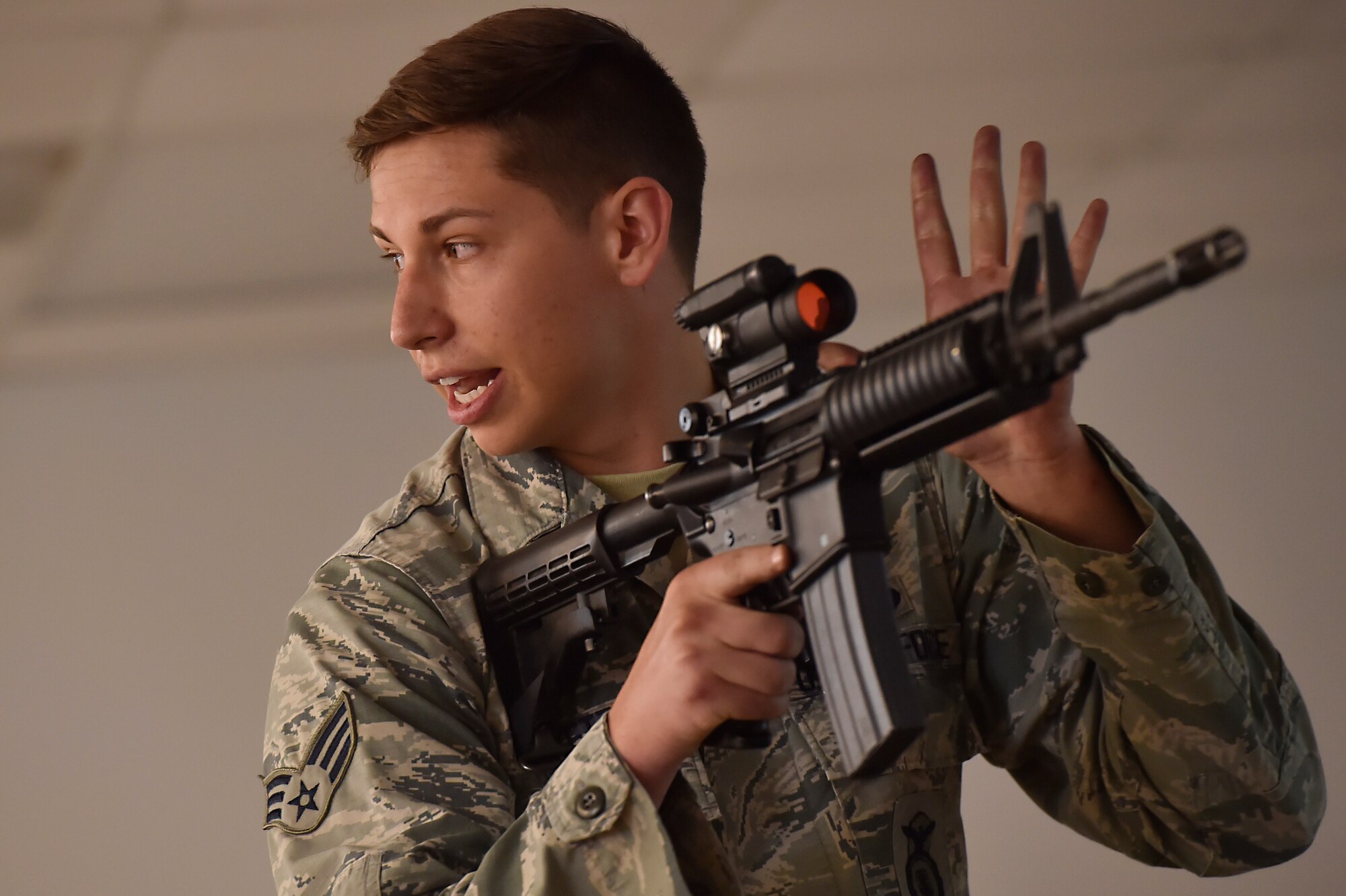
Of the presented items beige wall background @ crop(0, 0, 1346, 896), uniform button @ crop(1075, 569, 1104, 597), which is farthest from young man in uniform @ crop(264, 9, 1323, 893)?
beige wall background @ crop(0, 0, 1346, 896)

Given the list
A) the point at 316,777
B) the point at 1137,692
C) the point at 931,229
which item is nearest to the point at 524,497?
the point at 316,777

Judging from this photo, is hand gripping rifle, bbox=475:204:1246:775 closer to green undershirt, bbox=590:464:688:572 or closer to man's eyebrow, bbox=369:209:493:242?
green undershirt, bbox=590:464:688:572

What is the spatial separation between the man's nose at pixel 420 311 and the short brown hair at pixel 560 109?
13cm

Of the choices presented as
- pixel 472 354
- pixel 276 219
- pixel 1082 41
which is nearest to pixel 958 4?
pixel 1082 41

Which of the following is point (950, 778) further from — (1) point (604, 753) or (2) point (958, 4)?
(2) point (958, 4)

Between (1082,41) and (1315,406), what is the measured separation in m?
0.94

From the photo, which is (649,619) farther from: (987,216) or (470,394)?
(987,216)

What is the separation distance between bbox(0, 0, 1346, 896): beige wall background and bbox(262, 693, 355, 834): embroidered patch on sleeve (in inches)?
55.4

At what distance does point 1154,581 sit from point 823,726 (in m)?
0.34

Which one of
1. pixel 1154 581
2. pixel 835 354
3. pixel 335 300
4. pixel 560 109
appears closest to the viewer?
pixel 1154 581

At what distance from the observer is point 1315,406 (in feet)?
9.27

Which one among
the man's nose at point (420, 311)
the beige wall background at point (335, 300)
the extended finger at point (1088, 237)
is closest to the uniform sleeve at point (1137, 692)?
the extended finger at point (1088, 237)

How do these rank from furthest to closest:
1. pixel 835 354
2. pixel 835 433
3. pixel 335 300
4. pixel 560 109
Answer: pixel 335 300, pixel 560 109, pixel 835 354, pixel 835 433

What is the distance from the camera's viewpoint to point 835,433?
92 cm
